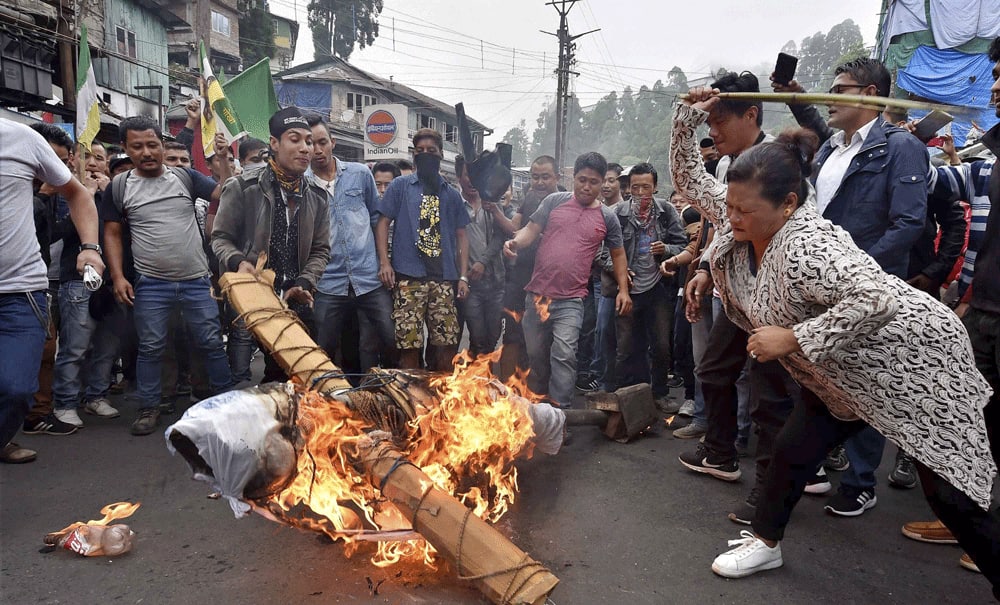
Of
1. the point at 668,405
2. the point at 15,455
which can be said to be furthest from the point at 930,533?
the point at 15,455

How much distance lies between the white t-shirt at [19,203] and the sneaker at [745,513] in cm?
428

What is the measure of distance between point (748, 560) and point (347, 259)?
381 cm

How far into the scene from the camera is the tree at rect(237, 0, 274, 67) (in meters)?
35.8

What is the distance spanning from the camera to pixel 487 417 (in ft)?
11.4

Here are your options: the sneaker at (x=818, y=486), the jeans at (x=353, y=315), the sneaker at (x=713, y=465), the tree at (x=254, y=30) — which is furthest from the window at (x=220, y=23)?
the sneaker at (x=818, y=486)

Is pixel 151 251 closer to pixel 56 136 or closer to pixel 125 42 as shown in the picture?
pixel 56 136

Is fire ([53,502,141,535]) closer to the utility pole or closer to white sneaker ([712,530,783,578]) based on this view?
white sneaker ([712,530,783,578])

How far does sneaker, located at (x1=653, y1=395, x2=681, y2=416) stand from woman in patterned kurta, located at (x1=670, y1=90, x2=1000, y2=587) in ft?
9.80

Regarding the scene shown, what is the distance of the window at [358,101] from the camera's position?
33812mm

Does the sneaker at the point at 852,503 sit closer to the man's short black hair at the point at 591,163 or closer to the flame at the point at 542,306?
the flame at the point at 542,306

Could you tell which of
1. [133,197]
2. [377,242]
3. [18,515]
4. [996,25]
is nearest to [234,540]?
[18,515]

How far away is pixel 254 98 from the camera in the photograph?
8.16 m

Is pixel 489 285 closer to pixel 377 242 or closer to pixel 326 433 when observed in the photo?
pixel 377 242

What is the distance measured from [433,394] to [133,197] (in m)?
3.34
